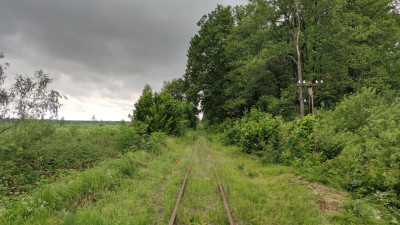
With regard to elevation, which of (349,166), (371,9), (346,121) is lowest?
(349,166)

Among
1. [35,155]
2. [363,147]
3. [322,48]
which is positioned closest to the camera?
[363,147]

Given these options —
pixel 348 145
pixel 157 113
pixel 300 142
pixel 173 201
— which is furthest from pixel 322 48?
pixel 173 201

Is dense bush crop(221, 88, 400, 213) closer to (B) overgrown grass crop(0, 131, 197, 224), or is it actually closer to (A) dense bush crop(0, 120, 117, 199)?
(B) overgrown grass crop(0, 131, 197, 224)

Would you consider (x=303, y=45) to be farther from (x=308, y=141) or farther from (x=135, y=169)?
(x=135, y=169)

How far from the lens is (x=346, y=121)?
9742mm

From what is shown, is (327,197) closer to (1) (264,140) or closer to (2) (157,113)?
(1) (264,140)

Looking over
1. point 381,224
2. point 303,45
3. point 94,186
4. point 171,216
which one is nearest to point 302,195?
point 381,224

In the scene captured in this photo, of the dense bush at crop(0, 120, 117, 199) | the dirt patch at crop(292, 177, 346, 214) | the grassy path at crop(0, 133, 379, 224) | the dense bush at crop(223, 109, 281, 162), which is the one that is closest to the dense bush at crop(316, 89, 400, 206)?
the dirt patch at crop(292, 177, 346, 214)

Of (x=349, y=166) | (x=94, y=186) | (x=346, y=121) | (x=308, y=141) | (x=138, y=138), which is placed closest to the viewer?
(x=94, y=186)

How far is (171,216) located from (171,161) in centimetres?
615

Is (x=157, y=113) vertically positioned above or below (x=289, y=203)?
above

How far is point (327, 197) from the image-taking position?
5520 mm

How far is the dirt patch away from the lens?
498 cm

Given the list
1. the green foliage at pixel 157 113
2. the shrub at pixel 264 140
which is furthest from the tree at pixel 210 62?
the shrub at pixel 264 140
